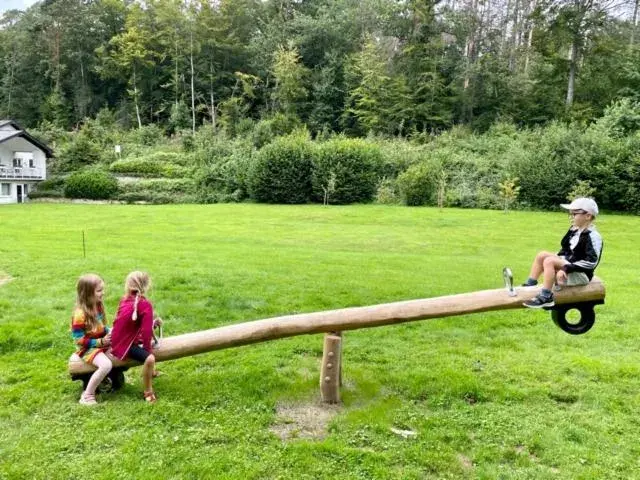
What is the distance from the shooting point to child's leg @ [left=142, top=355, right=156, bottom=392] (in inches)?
209

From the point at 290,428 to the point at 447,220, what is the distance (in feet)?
60.7

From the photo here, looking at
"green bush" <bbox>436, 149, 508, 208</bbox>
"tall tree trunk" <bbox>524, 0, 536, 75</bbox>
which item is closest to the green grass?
"green bush" <bbox>436, 149, 508, 208</bbox>

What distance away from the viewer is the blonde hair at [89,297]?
5.35 m

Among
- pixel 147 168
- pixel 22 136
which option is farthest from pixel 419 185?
pixel 22 136

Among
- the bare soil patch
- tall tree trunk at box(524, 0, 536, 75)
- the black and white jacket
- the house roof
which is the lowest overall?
the bare soil patch

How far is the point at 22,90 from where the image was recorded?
53.4 m

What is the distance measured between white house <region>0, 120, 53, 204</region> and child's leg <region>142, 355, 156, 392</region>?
36.5 m

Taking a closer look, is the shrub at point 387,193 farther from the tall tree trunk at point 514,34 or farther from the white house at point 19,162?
the white house at point 19,162

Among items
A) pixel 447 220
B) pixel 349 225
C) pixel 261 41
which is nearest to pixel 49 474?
pixel 349 225

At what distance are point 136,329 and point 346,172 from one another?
83.8ft

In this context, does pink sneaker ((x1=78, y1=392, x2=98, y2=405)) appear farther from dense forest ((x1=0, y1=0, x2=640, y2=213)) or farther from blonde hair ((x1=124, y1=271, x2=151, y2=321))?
dense forest ((x1=0, y1=0, x2=640, y2=213))

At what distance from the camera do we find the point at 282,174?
30875mm

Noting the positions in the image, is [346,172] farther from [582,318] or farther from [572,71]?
[582,318]

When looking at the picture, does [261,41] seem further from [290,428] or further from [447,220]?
[290,428]
